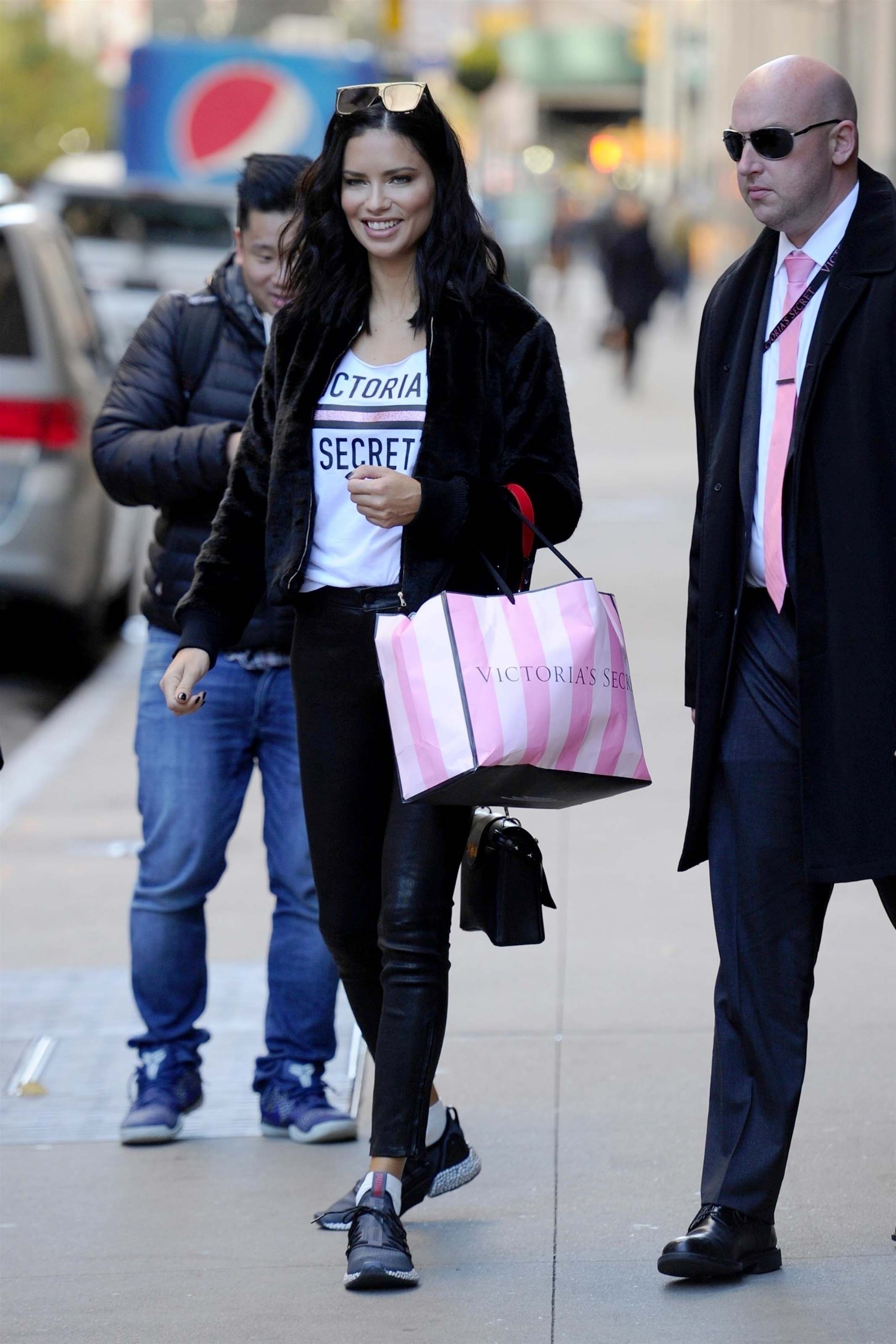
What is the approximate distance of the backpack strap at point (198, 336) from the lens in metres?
4.66

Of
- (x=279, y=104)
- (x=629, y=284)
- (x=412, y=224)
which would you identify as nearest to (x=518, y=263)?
(x=629, y=284)

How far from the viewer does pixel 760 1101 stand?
3.78 meters

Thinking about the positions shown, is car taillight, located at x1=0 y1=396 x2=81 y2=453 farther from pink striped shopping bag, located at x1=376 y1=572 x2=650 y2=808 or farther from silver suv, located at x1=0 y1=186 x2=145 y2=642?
pink striped shopping bag, located at x1=376 y1=572 x2=650 y2=808

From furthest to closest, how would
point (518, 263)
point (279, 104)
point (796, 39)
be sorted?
point (796, 39), point (518, 263), point (279, 104)

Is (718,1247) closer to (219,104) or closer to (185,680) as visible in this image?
(185,680)

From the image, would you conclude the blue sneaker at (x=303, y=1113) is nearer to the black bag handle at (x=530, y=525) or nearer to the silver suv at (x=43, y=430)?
the black bag handle at (x=530, y=525)

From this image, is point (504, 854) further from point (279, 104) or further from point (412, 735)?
point (279, 104)

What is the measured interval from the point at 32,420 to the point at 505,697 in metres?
5.88

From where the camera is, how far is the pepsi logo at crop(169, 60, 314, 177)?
21.1m

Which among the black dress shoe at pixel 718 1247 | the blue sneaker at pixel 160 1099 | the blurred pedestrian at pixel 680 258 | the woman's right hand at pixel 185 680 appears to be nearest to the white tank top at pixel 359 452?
the woman's right hand at pixel 185 680

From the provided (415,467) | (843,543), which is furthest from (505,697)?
(843,543)

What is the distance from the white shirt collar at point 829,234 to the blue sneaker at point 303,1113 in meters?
2.02

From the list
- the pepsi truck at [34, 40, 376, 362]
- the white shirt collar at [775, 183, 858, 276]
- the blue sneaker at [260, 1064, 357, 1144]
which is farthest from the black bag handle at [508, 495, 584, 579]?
the pepsi truck at [34, 40, 376, 362]

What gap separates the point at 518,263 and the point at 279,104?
9666mm
